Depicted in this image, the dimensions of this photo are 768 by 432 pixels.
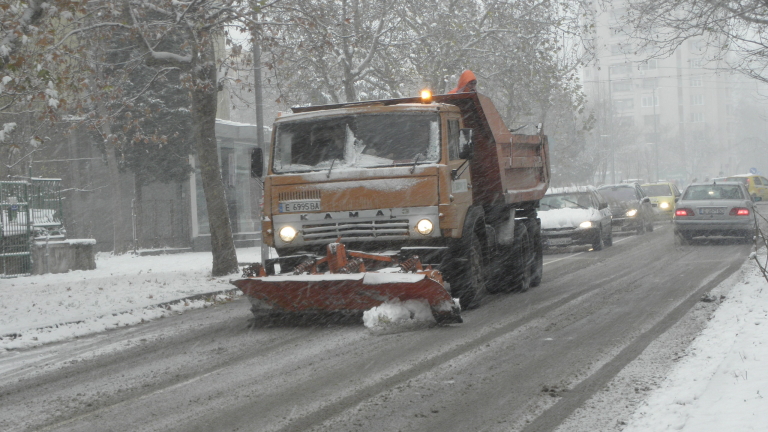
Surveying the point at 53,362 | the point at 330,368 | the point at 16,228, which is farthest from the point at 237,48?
the point at 330,368

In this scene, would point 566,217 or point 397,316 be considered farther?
point 566,217

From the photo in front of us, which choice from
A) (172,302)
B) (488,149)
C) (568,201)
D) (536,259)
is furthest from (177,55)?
(568,201)

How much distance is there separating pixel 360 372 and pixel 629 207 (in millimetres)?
22167

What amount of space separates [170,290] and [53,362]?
5892 mm

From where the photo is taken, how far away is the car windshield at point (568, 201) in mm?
22297

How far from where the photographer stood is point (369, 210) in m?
10.2

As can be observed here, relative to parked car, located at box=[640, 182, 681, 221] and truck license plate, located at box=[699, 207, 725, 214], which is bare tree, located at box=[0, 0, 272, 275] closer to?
truck license plate, located at box=[699, 207, 725, 214]

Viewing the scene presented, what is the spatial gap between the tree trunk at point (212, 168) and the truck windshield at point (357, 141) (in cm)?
661

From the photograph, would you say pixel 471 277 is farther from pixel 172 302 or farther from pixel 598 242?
pixel 598 242

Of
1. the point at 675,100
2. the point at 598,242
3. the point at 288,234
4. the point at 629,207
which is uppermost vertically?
the point at 675,100

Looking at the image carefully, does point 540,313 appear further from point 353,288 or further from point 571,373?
point 571,373

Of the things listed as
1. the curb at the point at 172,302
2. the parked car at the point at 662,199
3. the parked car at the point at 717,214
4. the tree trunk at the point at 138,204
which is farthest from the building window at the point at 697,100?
the curb at the point at 172,302

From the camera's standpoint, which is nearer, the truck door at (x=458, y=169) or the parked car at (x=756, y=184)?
the truck door at (x=458, y=169)

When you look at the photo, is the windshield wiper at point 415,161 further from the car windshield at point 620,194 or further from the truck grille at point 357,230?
the car windshield at point 620,194
